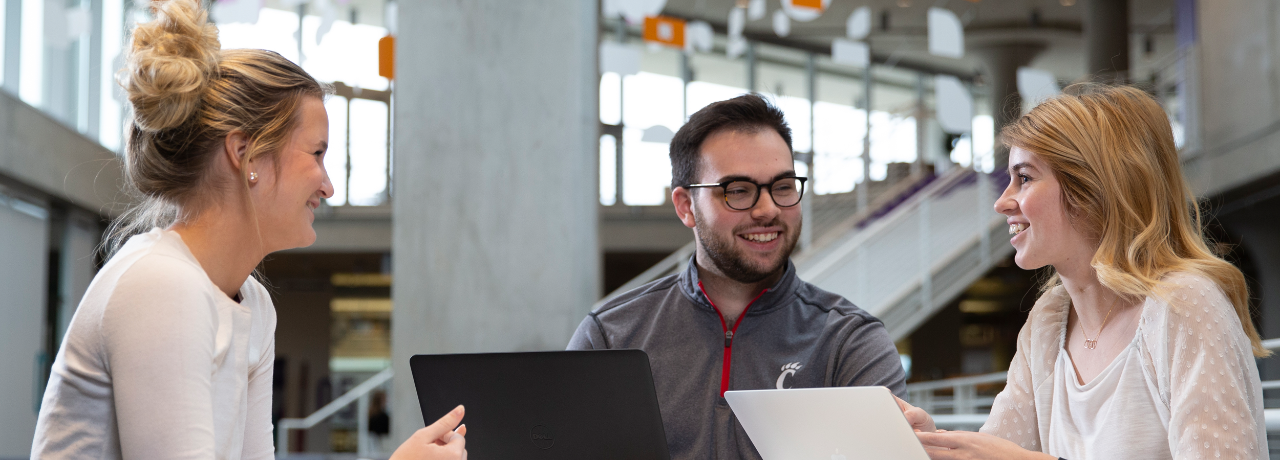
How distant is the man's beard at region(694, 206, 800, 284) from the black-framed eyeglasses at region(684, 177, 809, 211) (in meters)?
0.05

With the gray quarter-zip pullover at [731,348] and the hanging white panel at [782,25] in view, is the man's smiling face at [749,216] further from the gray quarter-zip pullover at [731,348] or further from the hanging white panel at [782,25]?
the hanging white panel at [782,25]

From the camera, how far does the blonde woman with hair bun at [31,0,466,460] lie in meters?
1.25

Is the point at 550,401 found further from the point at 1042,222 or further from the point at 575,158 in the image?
the point at 575,158

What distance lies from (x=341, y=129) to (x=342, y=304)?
16.4 ft

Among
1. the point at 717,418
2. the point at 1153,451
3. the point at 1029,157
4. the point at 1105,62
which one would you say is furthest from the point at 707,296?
the point at 1105,62

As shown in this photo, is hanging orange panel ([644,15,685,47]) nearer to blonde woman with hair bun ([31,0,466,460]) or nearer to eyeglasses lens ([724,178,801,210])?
eyeglasses lens ([724,178,801,210])

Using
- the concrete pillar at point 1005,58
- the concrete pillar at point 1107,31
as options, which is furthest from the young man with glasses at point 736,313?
the concrete pillar at point 1005,58

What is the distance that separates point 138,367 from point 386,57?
6439 millimetres

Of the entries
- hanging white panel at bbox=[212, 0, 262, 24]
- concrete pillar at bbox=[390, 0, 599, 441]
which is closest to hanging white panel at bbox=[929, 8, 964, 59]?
hanging white panel at bbox=[212, 0, 262, 24]

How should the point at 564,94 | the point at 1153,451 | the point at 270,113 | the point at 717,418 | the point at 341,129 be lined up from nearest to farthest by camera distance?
the point at 270,113 < the point at 1153,451 < the point at 717,418 < the point at 564,94 < the point at 341,129

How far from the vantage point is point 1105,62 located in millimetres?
11898

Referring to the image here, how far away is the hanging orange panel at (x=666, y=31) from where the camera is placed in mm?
10133

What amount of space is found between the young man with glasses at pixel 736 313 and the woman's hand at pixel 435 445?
66 cm

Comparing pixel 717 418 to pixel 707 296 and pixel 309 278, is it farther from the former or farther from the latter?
→ pixel 309 278
